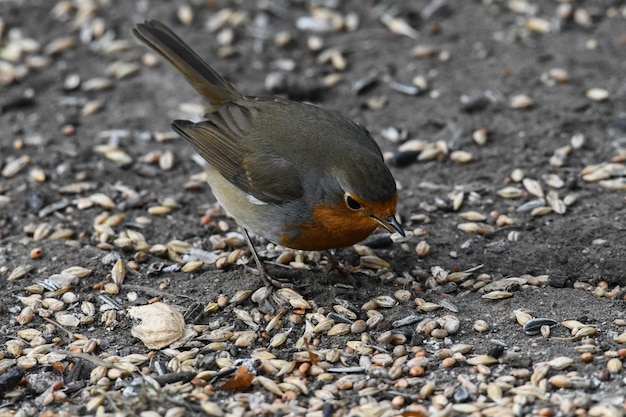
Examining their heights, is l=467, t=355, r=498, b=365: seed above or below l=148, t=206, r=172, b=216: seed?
below

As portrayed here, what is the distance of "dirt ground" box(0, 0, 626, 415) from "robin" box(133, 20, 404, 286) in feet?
1.21

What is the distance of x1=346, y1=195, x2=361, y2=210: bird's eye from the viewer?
4.45 m

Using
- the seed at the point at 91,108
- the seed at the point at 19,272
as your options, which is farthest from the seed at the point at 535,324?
the seed at the point at 91,108

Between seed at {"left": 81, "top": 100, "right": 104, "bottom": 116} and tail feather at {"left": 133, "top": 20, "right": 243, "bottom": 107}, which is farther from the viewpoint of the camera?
seed at {"left": 81, "top": 100, "right": 104, "bottom": 116}

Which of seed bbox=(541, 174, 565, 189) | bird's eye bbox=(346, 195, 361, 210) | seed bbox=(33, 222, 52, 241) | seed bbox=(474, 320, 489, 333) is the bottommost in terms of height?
seed bbox=(474, 320, 489, 333)

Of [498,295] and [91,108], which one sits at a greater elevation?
[91,108]

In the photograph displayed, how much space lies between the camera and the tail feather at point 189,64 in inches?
219

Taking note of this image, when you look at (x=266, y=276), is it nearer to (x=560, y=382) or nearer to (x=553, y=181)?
(x=560, y=382)

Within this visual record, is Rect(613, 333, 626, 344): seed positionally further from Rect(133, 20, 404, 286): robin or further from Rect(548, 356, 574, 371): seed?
Rect(133, 20, 404, 286): robin

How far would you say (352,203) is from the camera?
14.6 feet

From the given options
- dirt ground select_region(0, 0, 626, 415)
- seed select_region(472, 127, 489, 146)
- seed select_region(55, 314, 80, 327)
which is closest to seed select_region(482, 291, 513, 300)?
dirt ground select_region(0, 0, 626, 415)

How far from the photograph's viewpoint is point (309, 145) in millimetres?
4809

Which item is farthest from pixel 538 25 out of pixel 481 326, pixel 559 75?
pixel 481 326

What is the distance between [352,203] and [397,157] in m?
1.70
